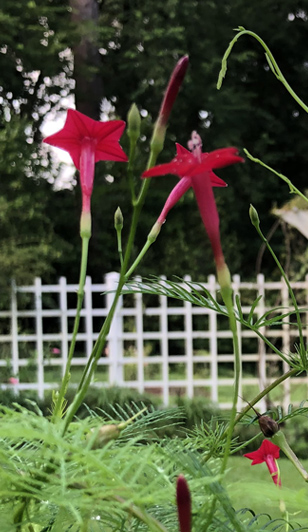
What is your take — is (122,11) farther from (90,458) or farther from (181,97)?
(90,458)

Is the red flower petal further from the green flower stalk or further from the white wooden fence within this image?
the white wooden fence

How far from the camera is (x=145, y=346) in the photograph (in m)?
7.79

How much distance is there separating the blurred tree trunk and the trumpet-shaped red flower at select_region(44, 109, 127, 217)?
8439 millimetres

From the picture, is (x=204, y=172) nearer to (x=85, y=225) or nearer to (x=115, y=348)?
(x=85, y=225)

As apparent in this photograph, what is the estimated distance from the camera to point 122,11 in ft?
30.8

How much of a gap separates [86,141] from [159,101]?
9.20m

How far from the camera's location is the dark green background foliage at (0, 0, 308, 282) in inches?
326

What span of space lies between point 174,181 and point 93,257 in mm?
1653

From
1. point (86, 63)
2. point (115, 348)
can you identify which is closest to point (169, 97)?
point (115, 348)

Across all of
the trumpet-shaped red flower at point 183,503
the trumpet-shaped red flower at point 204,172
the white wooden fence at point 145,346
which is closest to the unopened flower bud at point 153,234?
the trumpet-shaped red flower at point 204,172

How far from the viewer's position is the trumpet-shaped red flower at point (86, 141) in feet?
1.01

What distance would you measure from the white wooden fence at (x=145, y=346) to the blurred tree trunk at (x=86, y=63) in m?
2.80

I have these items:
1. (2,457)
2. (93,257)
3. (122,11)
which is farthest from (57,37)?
(2,457)

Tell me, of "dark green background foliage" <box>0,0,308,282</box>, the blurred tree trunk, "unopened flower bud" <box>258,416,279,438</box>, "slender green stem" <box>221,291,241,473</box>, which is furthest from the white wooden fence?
"slender green stem" <box>221,291,241,473</box>
